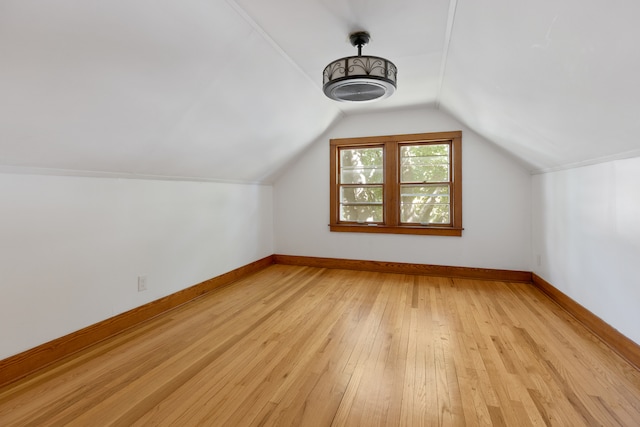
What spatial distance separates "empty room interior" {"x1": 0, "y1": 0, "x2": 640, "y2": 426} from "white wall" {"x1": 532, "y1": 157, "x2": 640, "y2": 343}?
0.02 metres

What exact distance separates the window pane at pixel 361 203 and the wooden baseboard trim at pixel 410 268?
2.18 ft

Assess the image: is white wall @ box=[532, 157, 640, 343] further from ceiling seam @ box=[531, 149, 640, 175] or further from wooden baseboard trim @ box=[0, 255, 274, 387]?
wooden baseboard trim @ box=[0, 255, 274, 387]

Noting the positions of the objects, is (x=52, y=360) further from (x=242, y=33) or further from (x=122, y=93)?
(x=242, y=33)

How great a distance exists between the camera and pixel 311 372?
6.23ft

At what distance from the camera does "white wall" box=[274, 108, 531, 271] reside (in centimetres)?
383

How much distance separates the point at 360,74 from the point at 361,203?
2728 mm

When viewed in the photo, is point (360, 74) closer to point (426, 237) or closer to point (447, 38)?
point (447, 38)

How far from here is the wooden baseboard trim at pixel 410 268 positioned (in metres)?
3.84

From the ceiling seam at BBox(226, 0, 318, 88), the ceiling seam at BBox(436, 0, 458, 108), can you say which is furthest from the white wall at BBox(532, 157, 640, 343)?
the ceiling seam at BBox(226, 0, 318, 88)

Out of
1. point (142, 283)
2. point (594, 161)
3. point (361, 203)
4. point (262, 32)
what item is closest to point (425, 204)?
point (361, 203)

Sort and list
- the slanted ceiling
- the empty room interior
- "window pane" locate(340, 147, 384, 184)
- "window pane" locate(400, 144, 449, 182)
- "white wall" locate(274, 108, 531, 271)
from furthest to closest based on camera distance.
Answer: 1. "window pane" locate(340, 147, 384, 184)
2. "window pane" locate(400, 144, 449, 182)
3. "white wall" locate(274, 108, 531, 271)
4. the empty room interior
5. the slanted ceiling

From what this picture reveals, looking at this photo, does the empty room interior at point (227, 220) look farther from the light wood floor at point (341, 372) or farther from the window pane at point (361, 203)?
the window pane at point (361, 203)

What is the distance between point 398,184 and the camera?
4324 millimetres

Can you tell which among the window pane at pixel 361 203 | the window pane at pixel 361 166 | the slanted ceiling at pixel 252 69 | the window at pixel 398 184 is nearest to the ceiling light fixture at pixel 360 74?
the slanted ceiling at pixel 252 69
